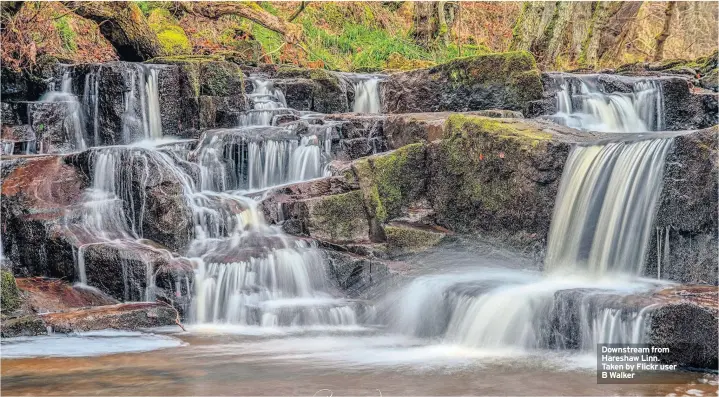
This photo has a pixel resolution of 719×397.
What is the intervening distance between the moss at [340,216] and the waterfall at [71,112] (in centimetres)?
509

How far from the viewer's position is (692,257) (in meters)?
7.53

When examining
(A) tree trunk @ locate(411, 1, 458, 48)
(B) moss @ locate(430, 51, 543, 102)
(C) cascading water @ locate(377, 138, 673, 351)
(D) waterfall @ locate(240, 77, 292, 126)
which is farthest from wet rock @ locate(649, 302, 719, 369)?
(A) tree trunk @ locate(411, 1, 458, 48)

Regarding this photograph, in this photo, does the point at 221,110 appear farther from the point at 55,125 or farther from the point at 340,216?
the point at 340,216

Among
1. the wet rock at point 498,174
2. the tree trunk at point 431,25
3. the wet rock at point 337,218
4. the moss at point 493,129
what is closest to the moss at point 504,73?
the wet rock at point 498,174

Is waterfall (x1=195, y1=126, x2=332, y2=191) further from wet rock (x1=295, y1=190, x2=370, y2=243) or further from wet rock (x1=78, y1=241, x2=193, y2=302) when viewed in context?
wet rock (x1=78, y1=241, x2=193, y2=302)

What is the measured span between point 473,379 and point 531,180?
3.83 metres

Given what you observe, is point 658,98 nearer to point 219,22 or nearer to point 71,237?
point 71,237

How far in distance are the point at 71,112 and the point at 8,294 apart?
516cm

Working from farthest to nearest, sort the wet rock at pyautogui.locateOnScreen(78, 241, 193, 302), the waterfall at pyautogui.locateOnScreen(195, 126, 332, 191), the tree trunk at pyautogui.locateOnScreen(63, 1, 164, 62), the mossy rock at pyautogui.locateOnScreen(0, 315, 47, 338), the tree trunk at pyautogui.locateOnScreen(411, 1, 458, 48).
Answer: the tree trunk at pyautogui.locateOnScreen(411, 1, 458, 48) → the tree trunk at pyautogui.locateOnScreen(63, 1, 164, 62) → the waterfall at pyautogui.locateOnScreen(195, 126, 332, 191) → the wet rock at pyautogui.locateOnScreen(78, 241, 193, 302) → the mossy rock at pyautogui.locateOnScreen(0, 315, 47, 338)

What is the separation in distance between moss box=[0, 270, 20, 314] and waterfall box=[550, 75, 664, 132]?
8.53 m

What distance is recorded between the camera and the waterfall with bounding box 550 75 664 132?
13.1 m

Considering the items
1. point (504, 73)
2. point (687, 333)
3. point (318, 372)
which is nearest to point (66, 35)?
point (504, 73)

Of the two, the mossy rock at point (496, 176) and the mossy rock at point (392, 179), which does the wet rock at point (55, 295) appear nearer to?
the mossy rock at point (392, 179)

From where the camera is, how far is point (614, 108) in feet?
43.7
